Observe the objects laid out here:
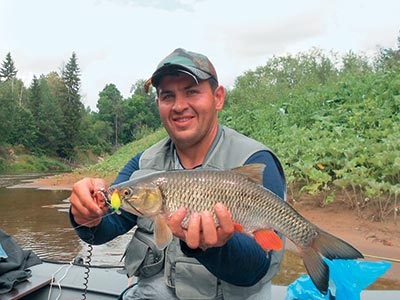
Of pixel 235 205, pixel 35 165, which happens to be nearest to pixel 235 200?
pixel 235 205

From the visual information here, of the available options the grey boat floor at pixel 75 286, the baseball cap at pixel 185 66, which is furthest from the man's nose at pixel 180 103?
the grey boat floor at pixel 75 286

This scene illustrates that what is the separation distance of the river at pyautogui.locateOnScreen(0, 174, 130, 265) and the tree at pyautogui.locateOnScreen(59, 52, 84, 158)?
155 feet

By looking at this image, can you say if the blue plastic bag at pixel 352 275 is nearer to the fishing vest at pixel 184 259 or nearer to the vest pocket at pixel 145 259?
the fishing vest at pixel 184 259

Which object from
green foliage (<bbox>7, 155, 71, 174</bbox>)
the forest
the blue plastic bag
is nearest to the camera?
the blue plastic bag

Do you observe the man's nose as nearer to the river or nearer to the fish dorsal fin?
the fish dorsal fin

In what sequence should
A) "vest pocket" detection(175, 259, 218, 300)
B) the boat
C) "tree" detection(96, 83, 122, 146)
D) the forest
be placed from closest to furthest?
"vest pocket" detection(175, 259, 218, 300)
the boat
the forest
"tree" detection(96, 83, 122, 146)

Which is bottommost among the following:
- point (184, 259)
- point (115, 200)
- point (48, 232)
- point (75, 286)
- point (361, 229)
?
point (48, 232)

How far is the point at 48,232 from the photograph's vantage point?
11.0 m

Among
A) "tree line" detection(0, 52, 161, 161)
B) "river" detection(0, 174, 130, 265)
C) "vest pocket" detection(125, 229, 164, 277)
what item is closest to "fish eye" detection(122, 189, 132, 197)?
"vest pocket" detection(125, 229, 164, 277)

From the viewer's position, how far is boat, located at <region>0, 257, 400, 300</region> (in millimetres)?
3635

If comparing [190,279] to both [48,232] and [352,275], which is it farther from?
[48,232]

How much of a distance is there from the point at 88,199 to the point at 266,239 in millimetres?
891

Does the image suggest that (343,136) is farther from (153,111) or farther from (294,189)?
(153,111)

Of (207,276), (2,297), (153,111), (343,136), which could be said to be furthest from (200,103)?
(153,111)
